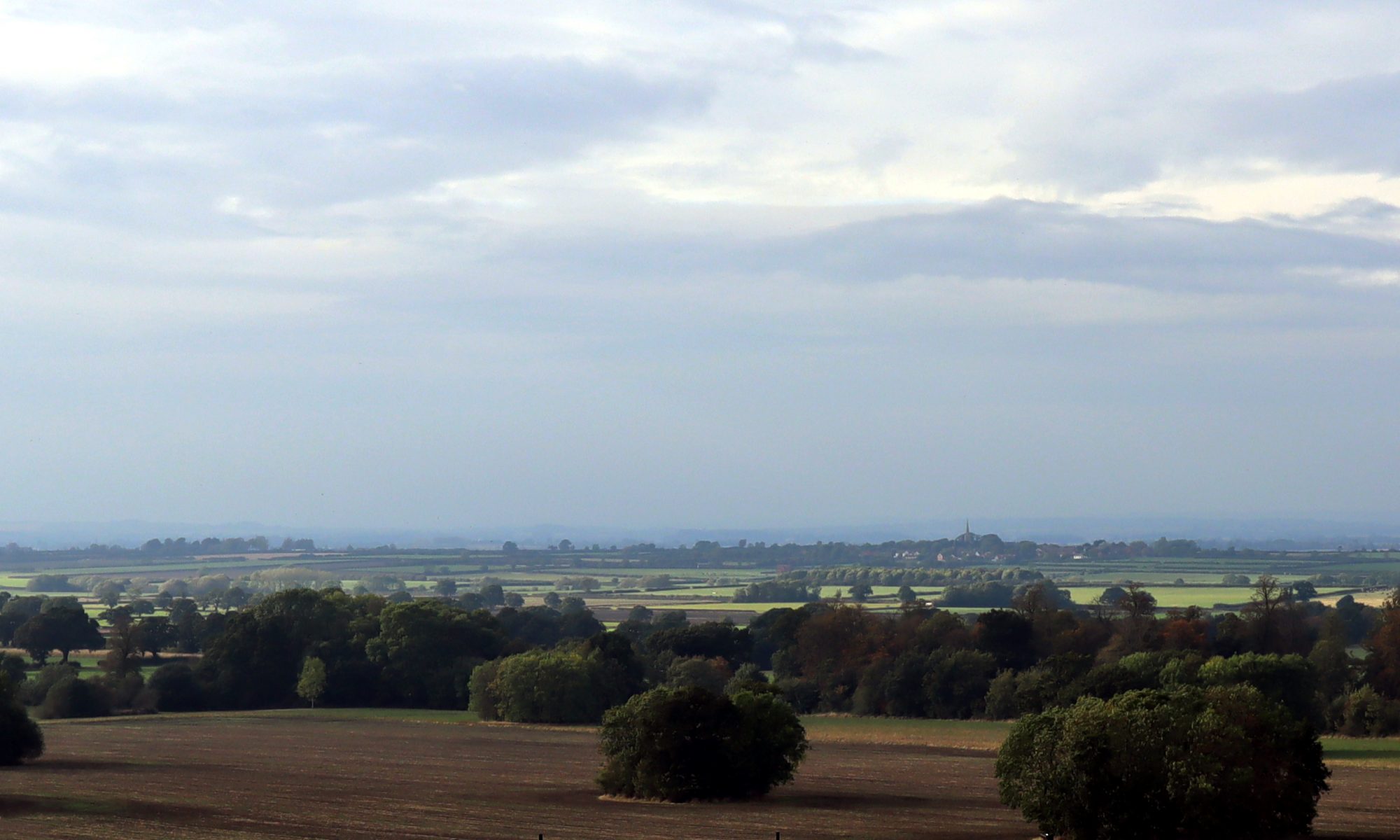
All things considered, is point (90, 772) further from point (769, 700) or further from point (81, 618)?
point (81, 618)

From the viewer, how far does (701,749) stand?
55688 millimetres

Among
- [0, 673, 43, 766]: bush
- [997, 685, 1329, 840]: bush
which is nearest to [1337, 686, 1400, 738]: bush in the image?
[997, 685, 1329, 840]: bush

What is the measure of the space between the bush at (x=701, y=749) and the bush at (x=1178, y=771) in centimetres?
1508

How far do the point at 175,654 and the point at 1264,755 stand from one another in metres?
120

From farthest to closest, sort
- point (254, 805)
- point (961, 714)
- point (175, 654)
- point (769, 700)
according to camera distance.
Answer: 1. point (175, 654)
2. point (961, 714)
3. point (769, 700)
4. point (254, 805)

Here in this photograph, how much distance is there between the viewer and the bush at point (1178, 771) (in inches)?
1598

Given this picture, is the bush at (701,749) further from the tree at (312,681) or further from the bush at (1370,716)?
the tree at (312,681)

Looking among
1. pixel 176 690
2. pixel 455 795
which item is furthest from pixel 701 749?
pixel 176 690

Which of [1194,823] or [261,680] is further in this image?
[261,680]

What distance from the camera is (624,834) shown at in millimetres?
42812

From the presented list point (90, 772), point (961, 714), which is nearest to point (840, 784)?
point (90, 772)

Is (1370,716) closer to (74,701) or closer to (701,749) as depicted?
(701,749)

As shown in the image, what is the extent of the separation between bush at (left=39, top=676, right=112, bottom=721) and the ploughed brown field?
24505 millimetres

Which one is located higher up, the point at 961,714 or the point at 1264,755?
the point at 1264,755
